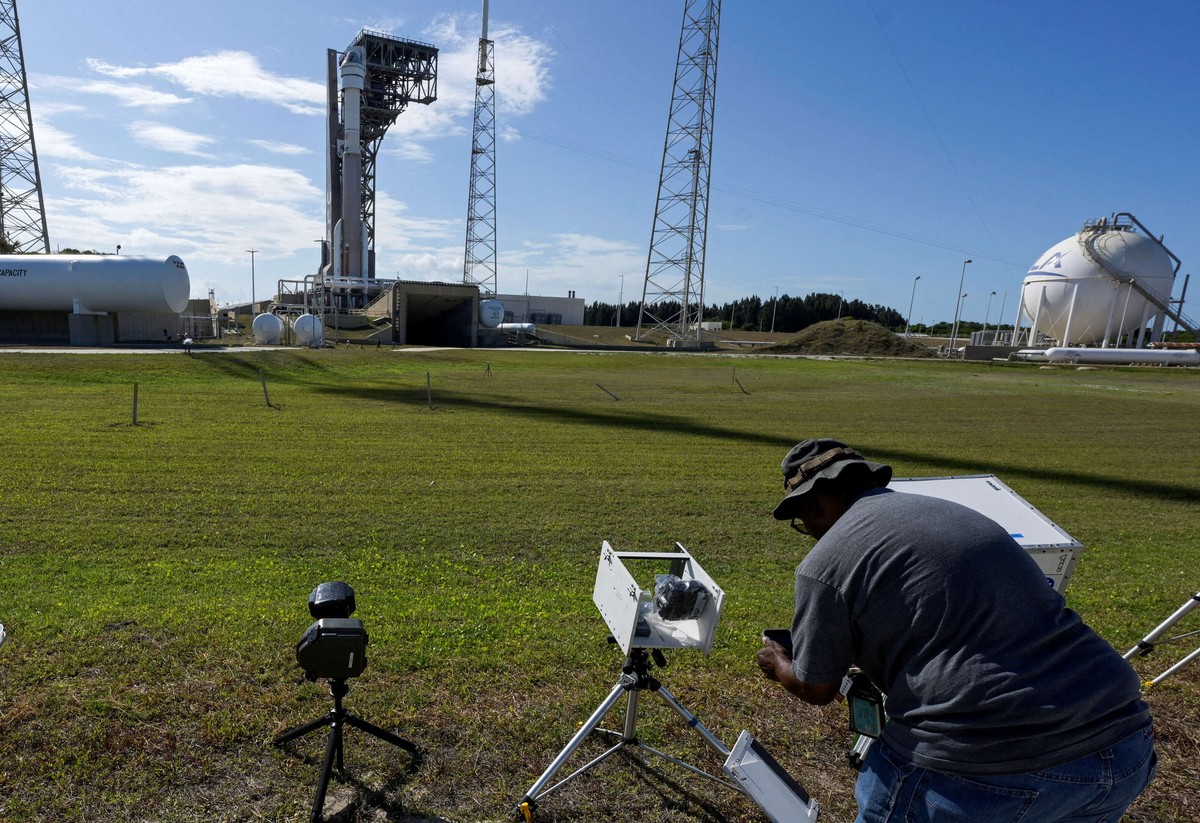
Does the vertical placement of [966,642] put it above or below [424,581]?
above

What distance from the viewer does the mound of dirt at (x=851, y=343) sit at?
67.1 m

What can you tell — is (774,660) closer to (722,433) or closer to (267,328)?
(722,433)

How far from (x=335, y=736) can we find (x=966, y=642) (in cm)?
317

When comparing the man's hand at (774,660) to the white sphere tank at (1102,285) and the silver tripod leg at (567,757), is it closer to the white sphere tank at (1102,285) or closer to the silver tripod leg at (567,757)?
the silver tripod leg at (567,757)

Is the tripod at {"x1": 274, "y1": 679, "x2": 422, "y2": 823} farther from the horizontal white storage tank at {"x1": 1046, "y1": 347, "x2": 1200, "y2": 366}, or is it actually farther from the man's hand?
the horizontal white storage tank at {"x1": 1046, "y1": 347, "x2": 1200, "y2": 366}

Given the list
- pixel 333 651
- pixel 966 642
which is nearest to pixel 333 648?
pixel 333 651

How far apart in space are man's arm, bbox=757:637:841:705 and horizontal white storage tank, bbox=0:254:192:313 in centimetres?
A: 4086

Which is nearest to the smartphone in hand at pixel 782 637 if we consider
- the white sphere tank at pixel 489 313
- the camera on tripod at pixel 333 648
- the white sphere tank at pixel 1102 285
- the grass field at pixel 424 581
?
the grass field at pixel 424 581

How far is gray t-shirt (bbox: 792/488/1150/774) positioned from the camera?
6.82ft

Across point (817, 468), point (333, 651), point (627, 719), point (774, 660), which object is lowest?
point (627, 719)

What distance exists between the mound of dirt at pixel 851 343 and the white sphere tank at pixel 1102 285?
11943 millimetres

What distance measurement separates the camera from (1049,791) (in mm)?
2086

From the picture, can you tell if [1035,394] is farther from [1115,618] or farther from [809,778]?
[809,778]

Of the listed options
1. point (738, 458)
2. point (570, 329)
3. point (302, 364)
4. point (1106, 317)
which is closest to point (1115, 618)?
point (738, 458)
